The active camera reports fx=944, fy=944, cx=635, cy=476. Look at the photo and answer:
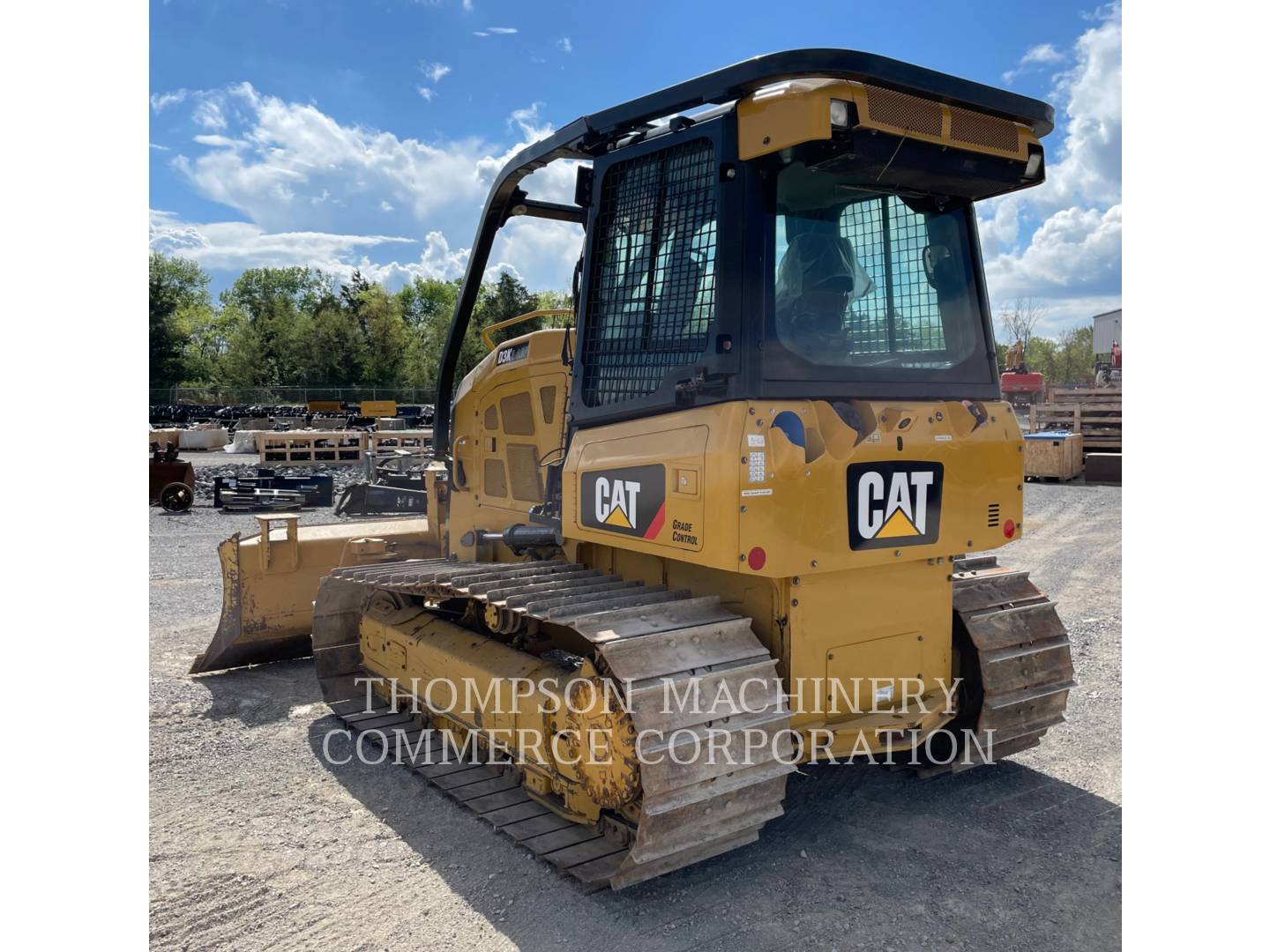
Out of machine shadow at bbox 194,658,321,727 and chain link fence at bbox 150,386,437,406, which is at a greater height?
chain link fence at bbox 150,386,437,406

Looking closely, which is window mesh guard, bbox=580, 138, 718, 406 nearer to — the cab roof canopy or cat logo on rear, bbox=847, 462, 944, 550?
the cab roof canopy

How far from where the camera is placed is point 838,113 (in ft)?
10.7

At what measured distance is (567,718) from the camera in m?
3.80

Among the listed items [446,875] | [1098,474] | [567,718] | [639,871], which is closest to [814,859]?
[639,871]

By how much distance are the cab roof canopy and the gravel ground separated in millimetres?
2863

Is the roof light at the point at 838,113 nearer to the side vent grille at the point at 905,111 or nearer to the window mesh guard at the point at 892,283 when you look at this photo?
the side vent grille at the point at 905,111

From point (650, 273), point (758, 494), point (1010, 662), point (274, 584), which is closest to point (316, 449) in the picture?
point (274, 584)

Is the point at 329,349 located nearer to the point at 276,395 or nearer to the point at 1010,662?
the point at 276,395

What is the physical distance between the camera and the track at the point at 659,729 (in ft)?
10.6

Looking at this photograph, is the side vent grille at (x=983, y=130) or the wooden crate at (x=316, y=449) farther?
the wooden crate at (x=316, y=449)

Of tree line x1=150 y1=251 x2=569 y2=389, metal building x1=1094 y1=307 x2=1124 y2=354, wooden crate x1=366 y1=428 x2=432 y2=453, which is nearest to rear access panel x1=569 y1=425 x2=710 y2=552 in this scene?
wooden crate x1=366 y1=428 x2=432 y2=453

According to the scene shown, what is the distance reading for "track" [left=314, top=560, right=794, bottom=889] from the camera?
323cm

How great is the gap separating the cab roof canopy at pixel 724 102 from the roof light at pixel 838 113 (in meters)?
0.11

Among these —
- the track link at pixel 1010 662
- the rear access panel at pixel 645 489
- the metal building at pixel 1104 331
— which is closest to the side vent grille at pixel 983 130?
the rear access panel at pixel 645 489
